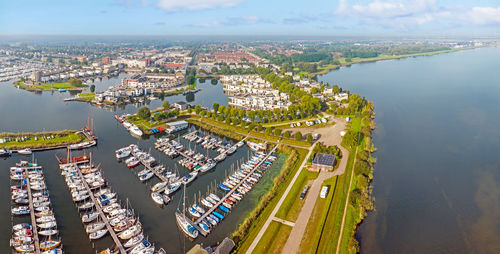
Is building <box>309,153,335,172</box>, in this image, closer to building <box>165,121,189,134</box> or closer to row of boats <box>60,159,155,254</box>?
row of boats <box>60,159,155,254</box>

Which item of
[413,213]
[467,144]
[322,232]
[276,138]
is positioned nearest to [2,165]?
[276,138]

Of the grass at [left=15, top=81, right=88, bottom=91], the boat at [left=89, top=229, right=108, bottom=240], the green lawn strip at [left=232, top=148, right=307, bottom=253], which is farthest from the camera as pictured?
the grass at [left=15, top=81, right=88, bottom=91]

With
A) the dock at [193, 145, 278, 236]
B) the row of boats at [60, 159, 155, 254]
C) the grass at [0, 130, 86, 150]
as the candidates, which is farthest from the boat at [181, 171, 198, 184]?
the grass at [0, 130, 86, 150]

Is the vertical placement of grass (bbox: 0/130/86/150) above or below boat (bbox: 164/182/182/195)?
above

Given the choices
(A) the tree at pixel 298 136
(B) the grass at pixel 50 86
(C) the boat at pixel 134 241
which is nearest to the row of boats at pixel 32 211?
(C) the boat at pixel 134 241

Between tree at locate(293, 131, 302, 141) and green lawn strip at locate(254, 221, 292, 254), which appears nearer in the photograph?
green lawn strip at locate(254, 221, 292, 254)

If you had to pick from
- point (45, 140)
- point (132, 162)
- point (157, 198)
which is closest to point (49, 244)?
point (157, 198)
